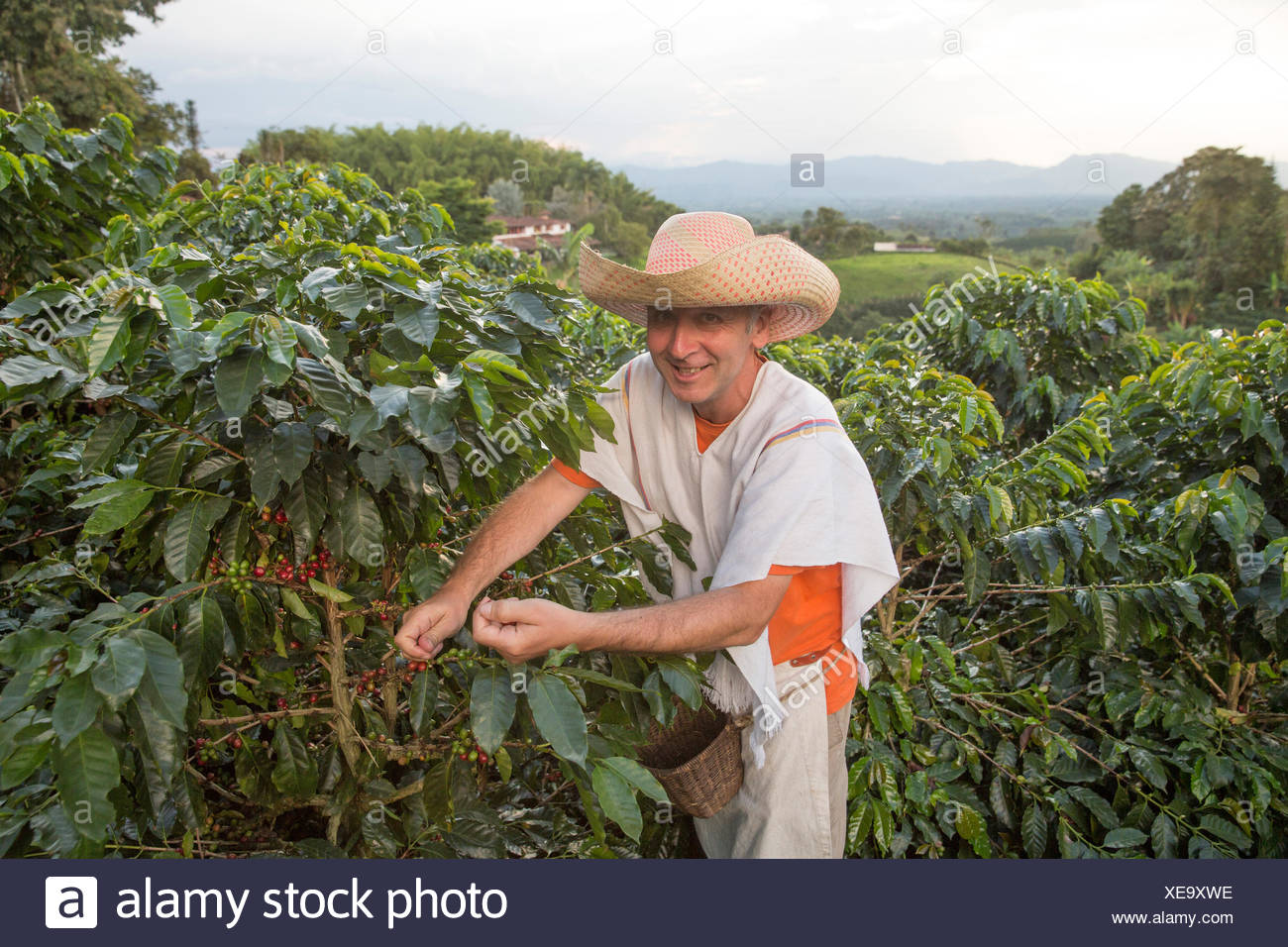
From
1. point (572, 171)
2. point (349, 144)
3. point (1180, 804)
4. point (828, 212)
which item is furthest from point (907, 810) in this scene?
point (349, 144)

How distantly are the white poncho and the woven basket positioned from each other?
0.05m

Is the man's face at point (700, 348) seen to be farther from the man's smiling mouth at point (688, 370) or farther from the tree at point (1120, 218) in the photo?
the tree at point (1120, 218)

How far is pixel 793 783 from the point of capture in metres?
Answer: 1.74

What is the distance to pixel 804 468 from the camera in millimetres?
1557

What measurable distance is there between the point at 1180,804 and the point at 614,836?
1742 mm

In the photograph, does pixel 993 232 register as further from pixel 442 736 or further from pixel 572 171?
pixel 572 171

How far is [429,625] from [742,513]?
0.59 meters

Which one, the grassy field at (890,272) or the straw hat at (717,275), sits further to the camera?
the grassy field at (890,272)

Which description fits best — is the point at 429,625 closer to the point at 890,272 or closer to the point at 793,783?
the point at 793,783

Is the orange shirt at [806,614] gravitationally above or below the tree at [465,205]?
below

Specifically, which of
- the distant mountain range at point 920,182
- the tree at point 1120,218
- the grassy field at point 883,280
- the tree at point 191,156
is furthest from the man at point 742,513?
the tree at point 191,156

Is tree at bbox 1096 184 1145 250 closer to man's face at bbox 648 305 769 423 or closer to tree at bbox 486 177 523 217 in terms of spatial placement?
tree at bbox 486 177 523 217

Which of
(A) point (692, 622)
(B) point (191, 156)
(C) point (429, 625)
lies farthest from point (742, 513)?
(B) point (191, 156)

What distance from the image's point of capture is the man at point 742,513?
1.48 m
